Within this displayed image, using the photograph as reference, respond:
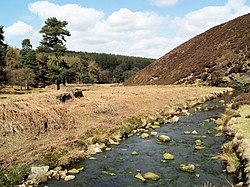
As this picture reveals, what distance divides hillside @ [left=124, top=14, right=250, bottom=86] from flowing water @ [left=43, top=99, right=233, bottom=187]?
46.7 metres

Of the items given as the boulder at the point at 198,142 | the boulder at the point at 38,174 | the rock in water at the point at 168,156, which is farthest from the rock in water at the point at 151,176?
the boulder at the point at 198,142

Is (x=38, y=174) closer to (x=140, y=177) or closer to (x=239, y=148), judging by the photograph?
(x=140, y=177)

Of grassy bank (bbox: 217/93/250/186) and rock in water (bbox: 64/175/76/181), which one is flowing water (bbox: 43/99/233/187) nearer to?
rock in water (bbox: 64/175/76/181)

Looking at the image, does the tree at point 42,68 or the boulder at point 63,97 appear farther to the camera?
the tree at point 42,68

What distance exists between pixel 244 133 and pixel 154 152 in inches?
228

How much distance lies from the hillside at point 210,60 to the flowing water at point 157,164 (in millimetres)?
46718

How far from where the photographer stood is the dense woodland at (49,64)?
50.7 metres

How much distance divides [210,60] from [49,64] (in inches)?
1739

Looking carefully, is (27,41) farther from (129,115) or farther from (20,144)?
(20,144)

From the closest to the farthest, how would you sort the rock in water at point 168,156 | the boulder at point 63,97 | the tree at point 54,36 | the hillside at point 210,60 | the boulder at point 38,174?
1. the boulder at point 38,174
2. the rock in water at point 168,156
3. the boulder at point 63,97
4. the tree at point 54,36
5. the hillside at point 210,60

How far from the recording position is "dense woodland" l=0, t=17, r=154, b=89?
5069cm

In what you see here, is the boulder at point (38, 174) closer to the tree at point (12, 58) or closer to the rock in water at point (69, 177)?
the rock in water at point (69, 177)

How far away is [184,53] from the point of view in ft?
295

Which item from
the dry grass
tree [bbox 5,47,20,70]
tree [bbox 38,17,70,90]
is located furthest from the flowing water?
tree [bbox 5,47,20,70]
